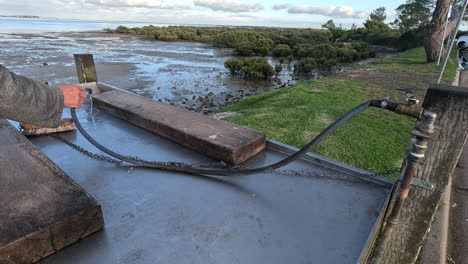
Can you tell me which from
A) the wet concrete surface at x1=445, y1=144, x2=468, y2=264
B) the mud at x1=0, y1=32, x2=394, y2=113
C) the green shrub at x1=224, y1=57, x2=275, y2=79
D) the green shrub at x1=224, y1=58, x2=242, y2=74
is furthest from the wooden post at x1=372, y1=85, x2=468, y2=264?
the green shrub at x1=224, y1=58, x2=242, y2=74

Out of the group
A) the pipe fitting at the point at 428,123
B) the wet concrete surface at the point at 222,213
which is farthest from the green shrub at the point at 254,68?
the pipe fitting at the point at 428,123

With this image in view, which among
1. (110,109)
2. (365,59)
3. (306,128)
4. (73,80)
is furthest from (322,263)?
(365,59)

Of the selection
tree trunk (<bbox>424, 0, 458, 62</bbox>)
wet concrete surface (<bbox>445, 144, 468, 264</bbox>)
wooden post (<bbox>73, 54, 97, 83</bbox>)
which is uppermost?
tree trunk (<bbox>424, 0, 458, 62</bbox>)

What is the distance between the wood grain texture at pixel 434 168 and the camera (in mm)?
1297

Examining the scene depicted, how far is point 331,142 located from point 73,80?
11.3 m

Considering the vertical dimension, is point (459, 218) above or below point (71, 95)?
below

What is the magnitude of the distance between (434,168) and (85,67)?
4.58 metres

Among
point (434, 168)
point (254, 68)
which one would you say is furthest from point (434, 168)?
point (254, 68)

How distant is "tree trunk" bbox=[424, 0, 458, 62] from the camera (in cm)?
1313

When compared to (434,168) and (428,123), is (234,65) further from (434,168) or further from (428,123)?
(428,123)

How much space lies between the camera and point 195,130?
2238 millimetres

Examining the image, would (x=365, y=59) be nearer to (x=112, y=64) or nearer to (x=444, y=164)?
(x=112, y=64)

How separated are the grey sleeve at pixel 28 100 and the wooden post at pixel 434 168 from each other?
182cm

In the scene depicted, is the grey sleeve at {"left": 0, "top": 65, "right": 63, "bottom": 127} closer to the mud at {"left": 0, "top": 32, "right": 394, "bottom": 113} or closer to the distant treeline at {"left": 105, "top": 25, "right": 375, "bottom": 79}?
the mud at {"left": 0, "top": 32, "right": 394, "bottom": 113}
